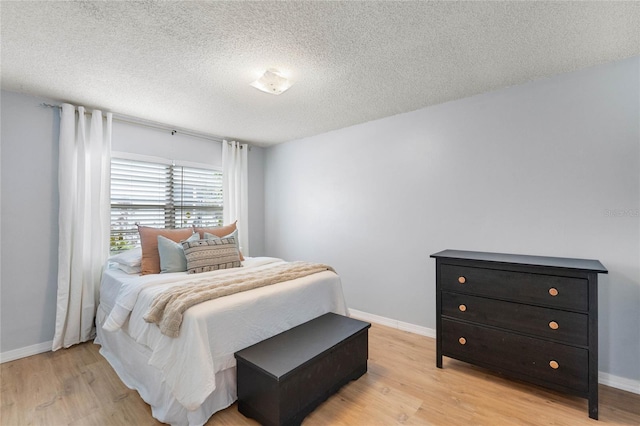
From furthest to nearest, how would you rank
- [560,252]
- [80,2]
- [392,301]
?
[392,301] → [560,252] → [80,2]

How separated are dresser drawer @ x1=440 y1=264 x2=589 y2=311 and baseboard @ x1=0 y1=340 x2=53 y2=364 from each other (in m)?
3.57

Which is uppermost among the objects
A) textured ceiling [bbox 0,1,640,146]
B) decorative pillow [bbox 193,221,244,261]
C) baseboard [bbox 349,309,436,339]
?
textured ceiling [bbox 0,1,640,146]

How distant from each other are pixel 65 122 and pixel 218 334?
2543mm

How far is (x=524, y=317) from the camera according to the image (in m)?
1.99

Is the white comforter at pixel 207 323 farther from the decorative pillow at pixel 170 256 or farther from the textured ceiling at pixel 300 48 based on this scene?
the textured ceiling at pixel 300 48

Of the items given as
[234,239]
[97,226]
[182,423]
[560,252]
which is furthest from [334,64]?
[97,226]

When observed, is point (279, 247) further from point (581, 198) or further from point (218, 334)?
point (581, 198)

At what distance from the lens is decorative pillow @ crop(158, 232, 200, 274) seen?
2658 millimetres

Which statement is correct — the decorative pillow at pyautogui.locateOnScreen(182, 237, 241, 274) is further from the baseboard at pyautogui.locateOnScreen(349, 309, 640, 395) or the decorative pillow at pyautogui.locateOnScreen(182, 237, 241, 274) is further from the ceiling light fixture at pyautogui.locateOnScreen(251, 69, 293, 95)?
the baseboard at pyautogui.locateOnScreen(349, 309, 640, 395)

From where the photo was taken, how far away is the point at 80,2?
1477 mm

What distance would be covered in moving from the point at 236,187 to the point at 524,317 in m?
3.50

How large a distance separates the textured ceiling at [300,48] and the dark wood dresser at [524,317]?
1.43 metres

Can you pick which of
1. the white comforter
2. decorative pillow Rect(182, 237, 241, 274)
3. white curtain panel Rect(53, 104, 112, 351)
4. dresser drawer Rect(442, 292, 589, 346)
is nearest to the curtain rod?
white curtain panel Rect(53, 104, 112, 351)

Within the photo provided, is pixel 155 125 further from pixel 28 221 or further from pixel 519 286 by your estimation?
pixel 519 286
